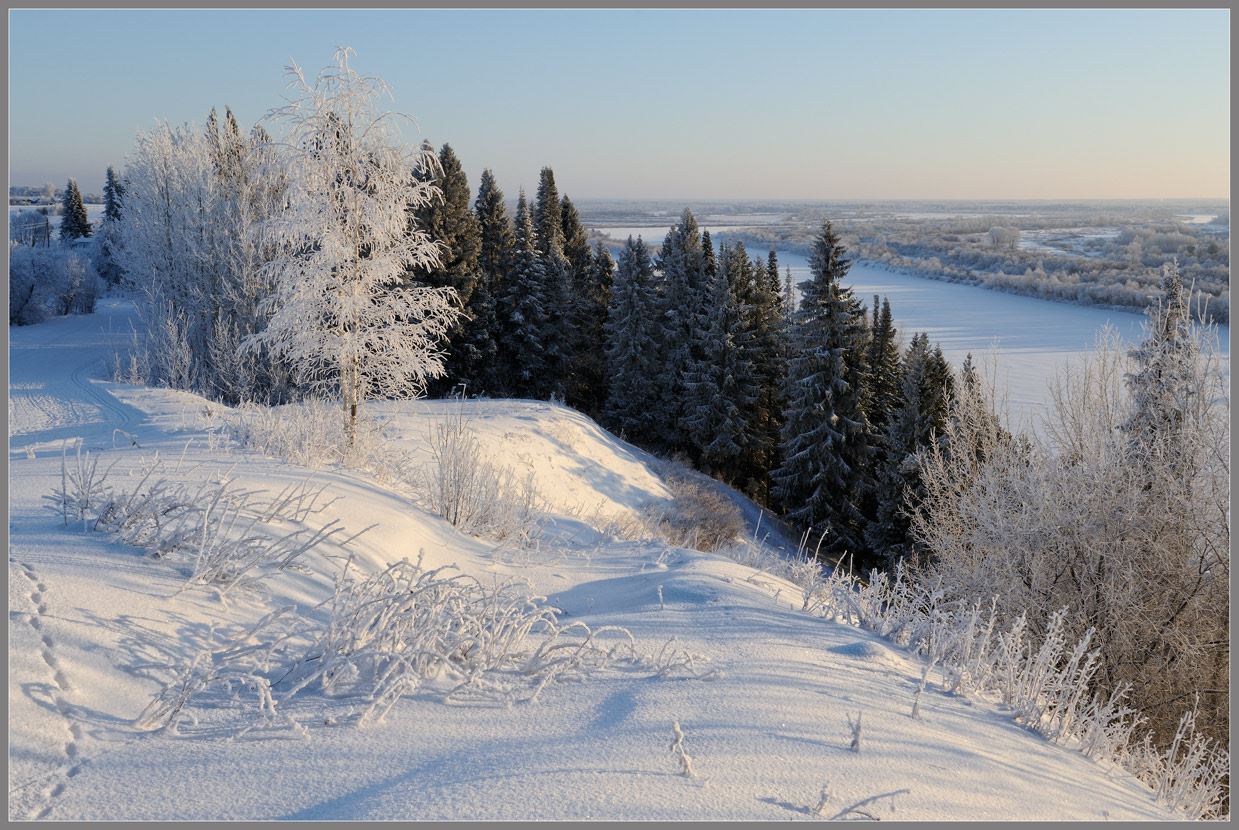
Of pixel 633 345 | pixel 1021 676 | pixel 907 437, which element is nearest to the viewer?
pixel 1021 676

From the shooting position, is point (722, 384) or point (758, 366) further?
point (758, 366)

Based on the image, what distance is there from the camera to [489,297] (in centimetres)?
3541

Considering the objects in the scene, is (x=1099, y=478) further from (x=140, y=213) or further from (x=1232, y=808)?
(x=140, y=213)

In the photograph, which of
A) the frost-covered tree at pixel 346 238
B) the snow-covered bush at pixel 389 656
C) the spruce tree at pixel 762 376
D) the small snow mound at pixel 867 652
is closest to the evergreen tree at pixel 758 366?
the spruce tree at pixel 762 376

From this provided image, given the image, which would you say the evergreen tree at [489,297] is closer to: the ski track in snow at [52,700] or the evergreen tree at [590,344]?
the evergreen tree at [590,344]

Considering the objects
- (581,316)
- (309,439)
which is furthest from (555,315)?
(309,439)

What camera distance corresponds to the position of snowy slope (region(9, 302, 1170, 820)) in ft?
8.68

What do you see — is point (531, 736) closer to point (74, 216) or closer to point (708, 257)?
point (708, 257)

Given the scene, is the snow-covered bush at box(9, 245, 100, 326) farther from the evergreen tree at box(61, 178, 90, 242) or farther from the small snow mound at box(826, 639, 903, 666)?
the small snow mound at box(826, 639, 903, 666)

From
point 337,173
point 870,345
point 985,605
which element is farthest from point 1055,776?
point 870,345

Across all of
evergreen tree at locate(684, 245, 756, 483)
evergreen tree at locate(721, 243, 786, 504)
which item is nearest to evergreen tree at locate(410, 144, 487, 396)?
evergreen tree at locate(684, 245, 756, 483)

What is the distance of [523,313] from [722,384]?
371 inches

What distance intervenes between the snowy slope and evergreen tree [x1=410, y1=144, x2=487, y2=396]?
28512mm

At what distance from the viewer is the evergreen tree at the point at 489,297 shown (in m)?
34.9
